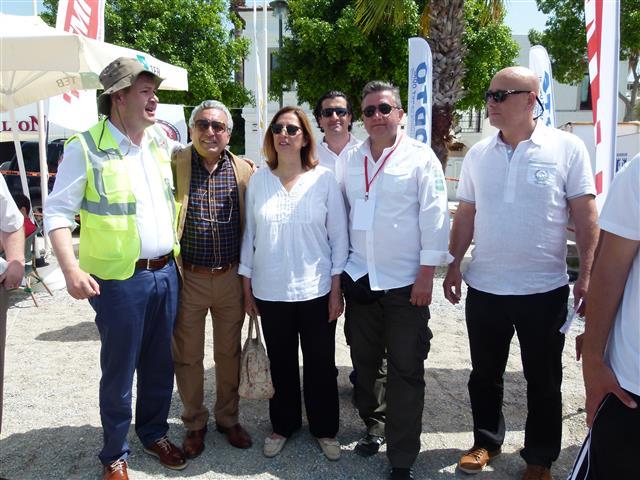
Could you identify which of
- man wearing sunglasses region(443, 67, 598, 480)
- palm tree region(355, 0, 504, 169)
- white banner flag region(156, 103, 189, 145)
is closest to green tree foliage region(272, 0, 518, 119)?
white banner flag region(156, 103, 189, 145)

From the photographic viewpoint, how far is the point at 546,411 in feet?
8.75

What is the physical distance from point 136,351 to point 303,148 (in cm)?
141

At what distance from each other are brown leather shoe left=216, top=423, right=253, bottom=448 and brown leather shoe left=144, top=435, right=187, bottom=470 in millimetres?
307

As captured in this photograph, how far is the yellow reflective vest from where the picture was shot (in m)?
2.47

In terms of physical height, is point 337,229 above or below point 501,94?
below

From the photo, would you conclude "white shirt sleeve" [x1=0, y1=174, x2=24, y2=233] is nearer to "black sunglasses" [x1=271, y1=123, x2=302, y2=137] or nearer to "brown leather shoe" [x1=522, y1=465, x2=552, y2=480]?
"black sunglasses" [x1=271, y1=123, x2=302, y2=137]

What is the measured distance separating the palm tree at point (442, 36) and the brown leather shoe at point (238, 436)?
547cm

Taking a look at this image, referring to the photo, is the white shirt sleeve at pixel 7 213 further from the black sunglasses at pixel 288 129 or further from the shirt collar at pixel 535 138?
the shirt collar at pixel 535 138

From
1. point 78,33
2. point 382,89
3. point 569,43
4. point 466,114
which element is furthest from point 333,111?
point 466,114

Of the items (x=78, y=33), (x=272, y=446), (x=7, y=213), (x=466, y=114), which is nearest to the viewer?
(x=7, y=213)

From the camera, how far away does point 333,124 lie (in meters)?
3.71

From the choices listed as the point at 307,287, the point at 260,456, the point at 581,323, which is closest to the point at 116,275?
the point at 307,287

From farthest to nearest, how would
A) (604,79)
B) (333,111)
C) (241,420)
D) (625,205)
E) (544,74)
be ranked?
(544,74) < (333,111) < (241,420) < (604,79) < (625,205)

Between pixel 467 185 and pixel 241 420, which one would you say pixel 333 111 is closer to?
pixel 467 185
